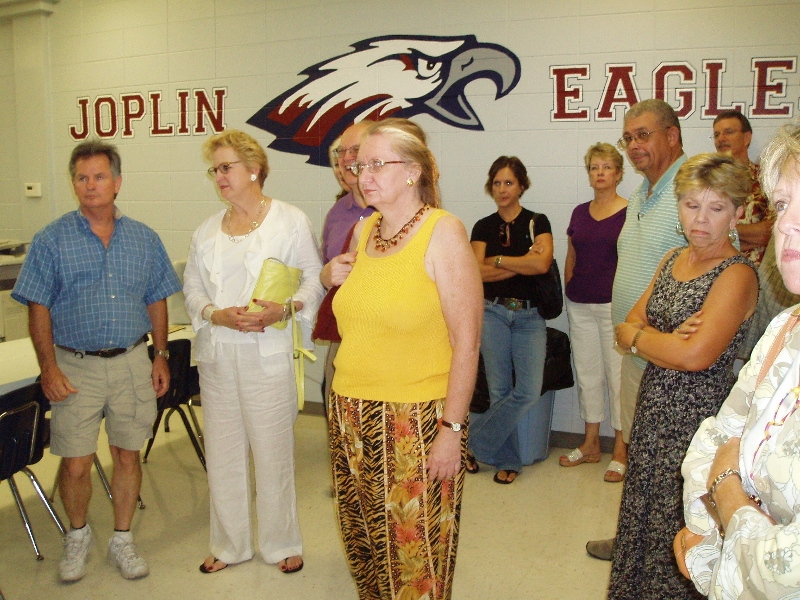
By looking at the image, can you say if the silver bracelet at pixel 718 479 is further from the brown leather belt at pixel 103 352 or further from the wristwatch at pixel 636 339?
the brown leather belt at pixel 103 352

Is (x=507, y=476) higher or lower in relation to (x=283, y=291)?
lower

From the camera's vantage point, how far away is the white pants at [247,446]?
2.77 metres

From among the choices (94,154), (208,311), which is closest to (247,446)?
(208,311)

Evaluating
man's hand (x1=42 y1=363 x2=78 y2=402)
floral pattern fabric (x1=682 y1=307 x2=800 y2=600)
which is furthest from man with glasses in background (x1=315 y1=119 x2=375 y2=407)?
floral pattern fabric (x1=682 y1=307 x2=800 y2=600)

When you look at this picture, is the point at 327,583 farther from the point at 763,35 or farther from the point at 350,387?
the point at 763,35

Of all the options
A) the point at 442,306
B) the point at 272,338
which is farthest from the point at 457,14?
the point at 442,306

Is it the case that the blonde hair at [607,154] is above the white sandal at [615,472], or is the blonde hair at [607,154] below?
above

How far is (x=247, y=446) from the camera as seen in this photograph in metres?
2.91

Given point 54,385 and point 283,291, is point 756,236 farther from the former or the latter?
point 54,385

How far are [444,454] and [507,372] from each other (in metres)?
2.09

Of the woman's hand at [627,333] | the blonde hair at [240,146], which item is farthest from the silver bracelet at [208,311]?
the woman's hand at [627,333]

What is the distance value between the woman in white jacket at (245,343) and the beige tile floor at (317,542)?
15cm

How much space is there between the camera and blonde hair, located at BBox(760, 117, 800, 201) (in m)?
1.10

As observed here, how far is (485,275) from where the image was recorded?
12.8 feet
